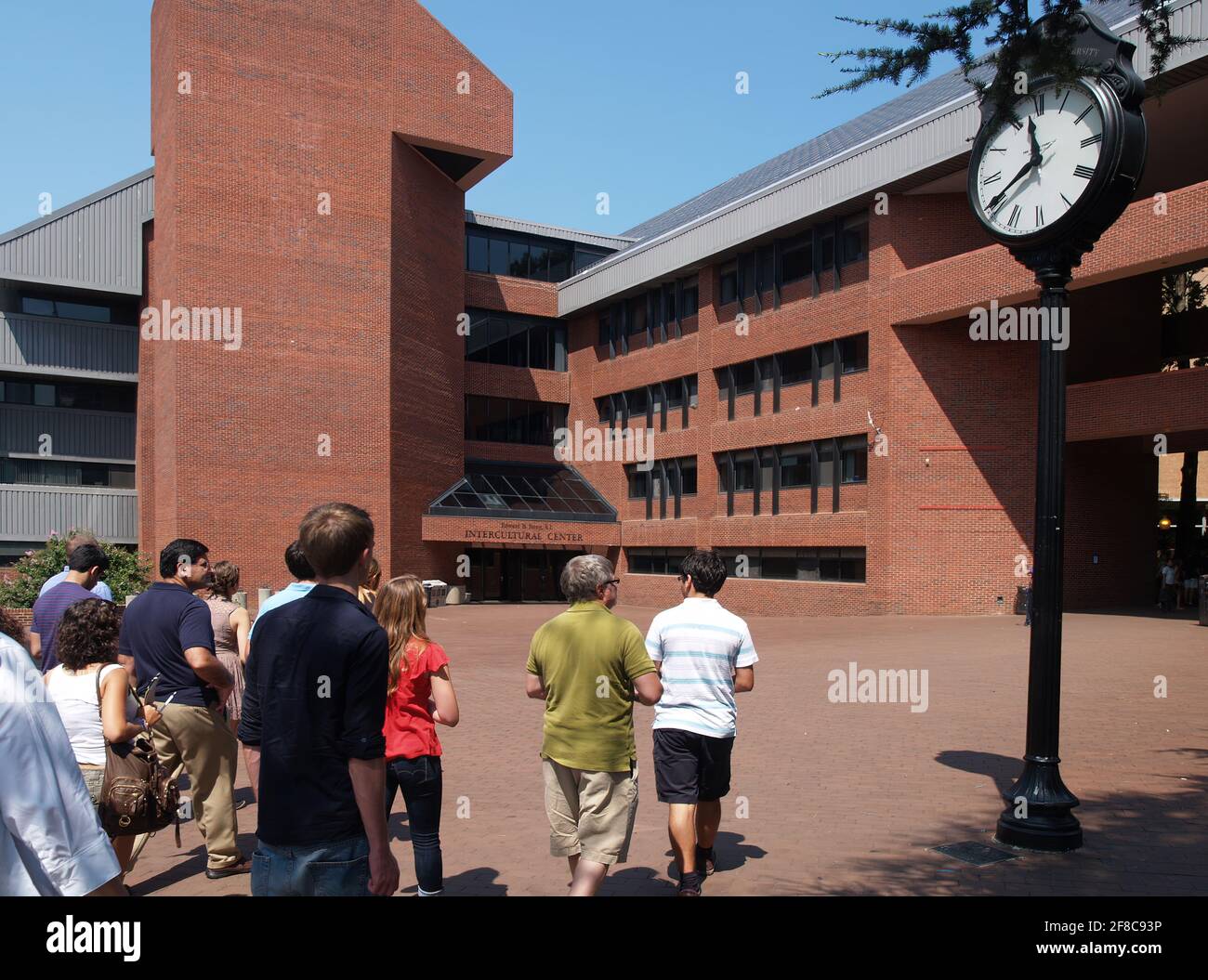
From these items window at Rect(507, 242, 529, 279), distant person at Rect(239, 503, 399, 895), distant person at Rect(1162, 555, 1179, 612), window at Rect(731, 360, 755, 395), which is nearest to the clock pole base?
distant person at Rect(239, 503, 399, 895)

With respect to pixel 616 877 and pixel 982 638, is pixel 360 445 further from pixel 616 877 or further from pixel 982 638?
pixel 616 877

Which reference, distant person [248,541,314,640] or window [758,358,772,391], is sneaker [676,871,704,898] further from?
window [758,358,772,391]

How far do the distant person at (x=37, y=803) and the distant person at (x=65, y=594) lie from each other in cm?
433

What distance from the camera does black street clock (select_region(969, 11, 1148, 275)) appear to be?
625 centimetres

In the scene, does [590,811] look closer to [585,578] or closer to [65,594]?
[585,578]

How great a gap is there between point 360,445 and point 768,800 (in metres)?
25.3

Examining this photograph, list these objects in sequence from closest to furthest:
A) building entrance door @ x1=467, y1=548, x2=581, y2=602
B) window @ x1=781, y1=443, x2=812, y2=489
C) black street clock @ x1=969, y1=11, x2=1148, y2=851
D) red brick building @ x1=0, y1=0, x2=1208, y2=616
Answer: black street clock @ x1=969, y1=11, x2=1148, y2=851 → red brick building @ x1=0, y1=0, x2=1208, y2=616 → window @ x1=781, y1=443, x2=812, y2=489 → building entrance door @ x1=467, y1=548, x2=581, y2=602

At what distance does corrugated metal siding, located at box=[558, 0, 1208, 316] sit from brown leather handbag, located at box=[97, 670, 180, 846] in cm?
1808

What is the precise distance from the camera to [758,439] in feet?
104

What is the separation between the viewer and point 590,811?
15.1 feet

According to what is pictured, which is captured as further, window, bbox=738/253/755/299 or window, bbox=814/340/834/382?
window, bbox=738/253/755/299

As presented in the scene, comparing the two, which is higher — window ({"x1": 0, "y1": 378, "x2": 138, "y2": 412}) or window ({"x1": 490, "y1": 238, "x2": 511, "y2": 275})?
window ({"x1": 490, "y1": 238, "x2": 511, "y2": 275})

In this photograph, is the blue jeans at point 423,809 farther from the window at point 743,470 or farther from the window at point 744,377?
the window at point 744,377

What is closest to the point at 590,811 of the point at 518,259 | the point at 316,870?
the point at 316,870
